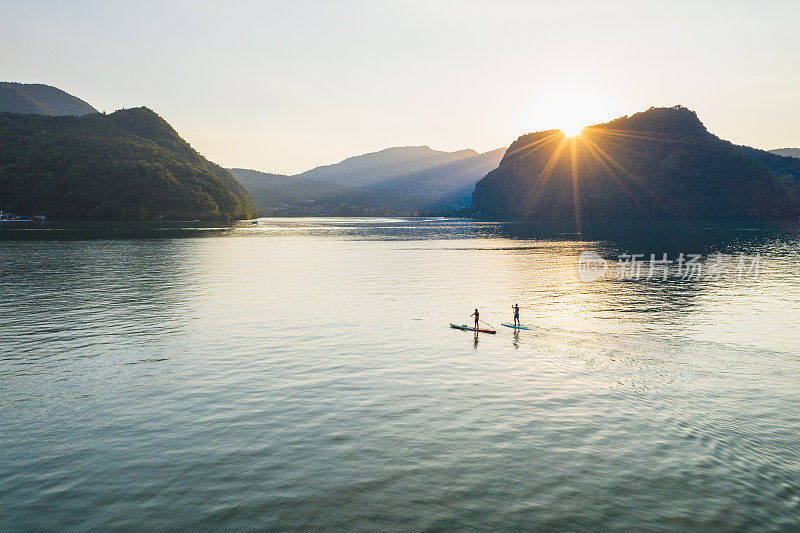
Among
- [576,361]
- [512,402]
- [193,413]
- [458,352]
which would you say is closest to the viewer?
[193,413]

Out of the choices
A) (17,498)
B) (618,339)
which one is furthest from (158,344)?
(618,339)

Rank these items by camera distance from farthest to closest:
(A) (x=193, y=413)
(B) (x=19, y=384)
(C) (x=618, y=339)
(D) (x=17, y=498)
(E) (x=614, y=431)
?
1. (C) (x=618, y=339)
2. (B) (x=19, y=384)
3. (A) (x=193, y=413)
4. (E) (x=614, y=431)
5. (D) (x=17, y=498)

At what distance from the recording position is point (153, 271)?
97.4m

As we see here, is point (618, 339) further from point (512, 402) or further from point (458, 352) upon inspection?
point (512, 402)

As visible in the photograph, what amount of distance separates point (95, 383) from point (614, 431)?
33.8 metres

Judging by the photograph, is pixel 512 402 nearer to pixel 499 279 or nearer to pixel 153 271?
pixel 499 279

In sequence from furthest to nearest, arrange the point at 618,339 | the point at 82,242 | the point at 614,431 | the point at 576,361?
the point at 82,242 < the point at 618,339 < the point at 576,361 < the point at 614,431

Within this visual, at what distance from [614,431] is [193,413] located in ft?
78.9

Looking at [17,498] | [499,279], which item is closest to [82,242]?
[499,279]

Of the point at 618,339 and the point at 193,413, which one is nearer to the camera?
the point at 193,413

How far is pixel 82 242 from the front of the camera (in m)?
156

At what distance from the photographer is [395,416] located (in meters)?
28.1

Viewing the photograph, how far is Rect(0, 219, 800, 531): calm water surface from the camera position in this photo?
1923 cm

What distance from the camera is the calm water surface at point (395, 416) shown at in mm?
19234
